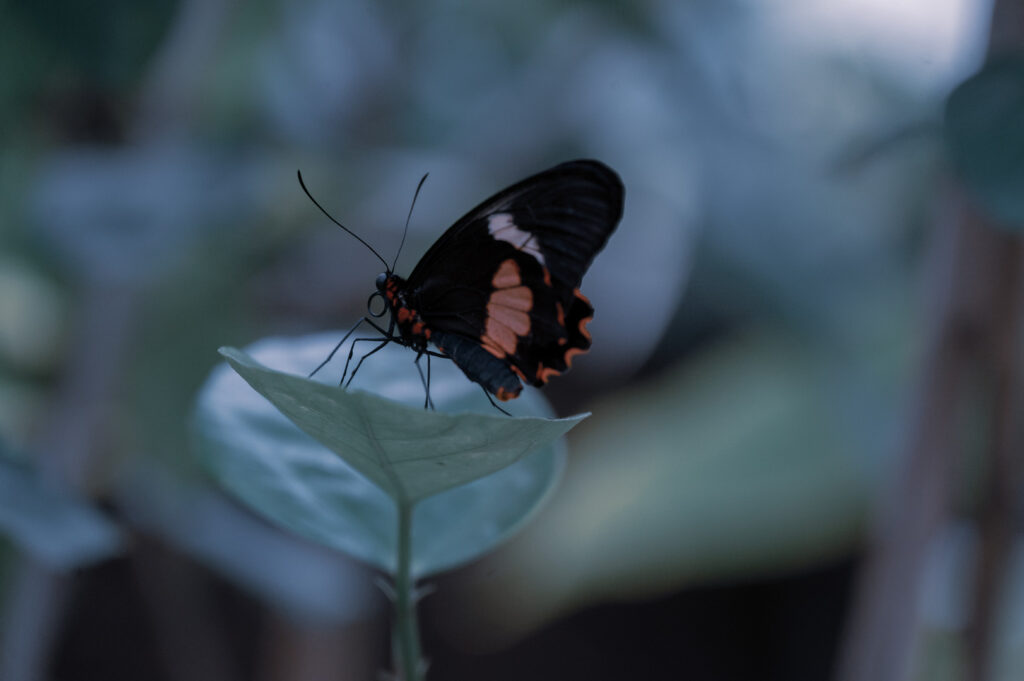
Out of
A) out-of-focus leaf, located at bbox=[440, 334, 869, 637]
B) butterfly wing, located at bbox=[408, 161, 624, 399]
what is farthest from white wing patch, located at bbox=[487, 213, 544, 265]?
out-of-focus leaf, located at bbox=[440, 334, 869, 637]

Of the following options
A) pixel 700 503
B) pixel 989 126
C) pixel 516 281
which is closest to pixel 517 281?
pixel 516 281

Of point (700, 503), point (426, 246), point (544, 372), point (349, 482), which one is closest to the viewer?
point (349, 482)

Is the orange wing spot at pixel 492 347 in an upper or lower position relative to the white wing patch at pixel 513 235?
lower

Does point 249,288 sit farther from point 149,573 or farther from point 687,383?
point 687,383

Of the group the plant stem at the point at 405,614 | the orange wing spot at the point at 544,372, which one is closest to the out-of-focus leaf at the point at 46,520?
the plant stem at the point at 405,614

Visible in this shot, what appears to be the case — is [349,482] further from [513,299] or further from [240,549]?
A: [240,549]

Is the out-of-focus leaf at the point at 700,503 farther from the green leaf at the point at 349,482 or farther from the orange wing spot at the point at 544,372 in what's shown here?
the green leaf at the point at 349,482

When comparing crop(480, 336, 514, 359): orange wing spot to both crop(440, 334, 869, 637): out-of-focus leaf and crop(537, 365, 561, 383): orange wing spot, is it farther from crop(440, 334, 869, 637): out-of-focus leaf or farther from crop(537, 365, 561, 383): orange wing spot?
crop(440, 334, 869, 637): out-of-focus leaf
